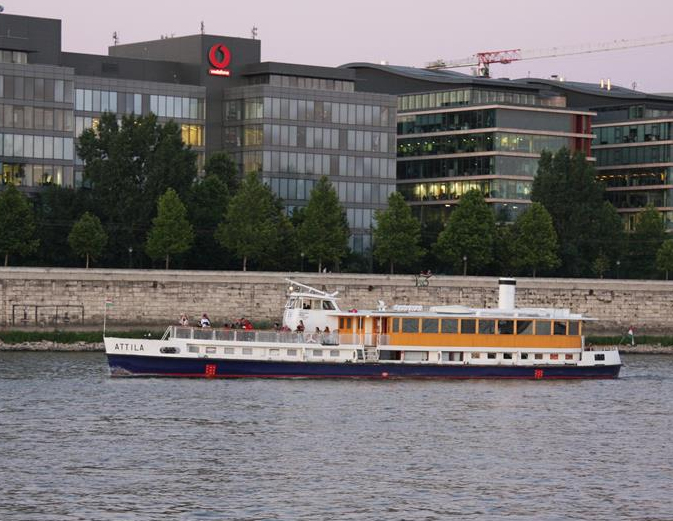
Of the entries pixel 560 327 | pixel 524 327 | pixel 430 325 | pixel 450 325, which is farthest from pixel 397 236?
pixel 430 325

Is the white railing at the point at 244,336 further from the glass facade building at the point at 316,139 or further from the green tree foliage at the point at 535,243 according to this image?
the glass facade building at the point at 316,139

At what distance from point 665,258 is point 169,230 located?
46577mm

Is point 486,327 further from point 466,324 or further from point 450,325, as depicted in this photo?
point 450,325

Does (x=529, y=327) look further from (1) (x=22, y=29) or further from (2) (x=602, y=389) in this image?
(1) (x=22, y=29)

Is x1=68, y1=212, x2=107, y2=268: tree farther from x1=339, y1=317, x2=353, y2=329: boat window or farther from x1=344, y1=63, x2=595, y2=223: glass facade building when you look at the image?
x1=344, y1=63, x2=595, y2=223: glass facade building

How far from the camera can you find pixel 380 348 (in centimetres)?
8088

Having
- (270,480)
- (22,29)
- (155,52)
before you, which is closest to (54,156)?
(22,29)

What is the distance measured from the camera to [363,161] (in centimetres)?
15538

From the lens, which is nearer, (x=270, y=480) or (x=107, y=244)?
(x=270, y=480)

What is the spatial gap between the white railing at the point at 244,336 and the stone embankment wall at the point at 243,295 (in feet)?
106

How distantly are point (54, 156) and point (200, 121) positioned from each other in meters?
16.7

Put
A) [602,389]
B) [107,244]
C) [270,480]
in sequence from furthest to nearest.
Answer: [107,244] < [602,389] < [270,480]

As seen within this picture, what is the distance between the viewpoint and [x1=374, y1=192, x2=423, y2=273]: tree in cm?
13162

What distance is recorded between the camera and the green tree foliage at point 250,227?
4929 inches
